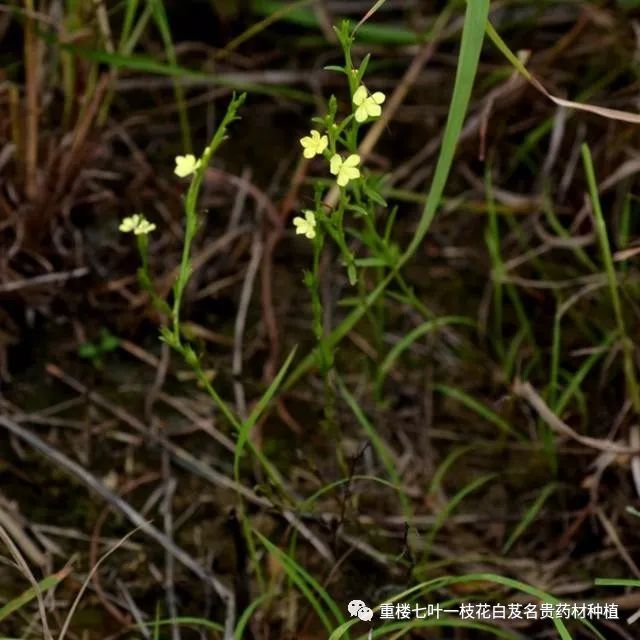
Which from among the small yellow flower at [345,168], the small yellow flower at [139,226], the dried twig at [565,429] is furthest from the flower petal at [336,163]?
the dried twig at [565,429]

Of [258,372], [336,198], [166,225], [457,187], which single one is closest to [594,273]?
[457,187]

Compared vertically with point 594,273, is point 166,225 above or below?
above

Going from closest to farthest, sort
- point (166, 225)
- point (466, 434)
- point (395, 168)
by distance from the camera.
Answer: point (466, 434) < point (166, 225) < point (395, 168)

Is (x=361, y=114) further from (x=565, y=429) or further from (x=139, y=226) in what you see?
(x=565, y=429)

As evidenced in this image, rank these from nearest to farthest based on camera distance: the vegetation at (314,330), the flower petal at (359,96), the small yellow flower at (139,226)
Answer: the flower petal at (359,96) → the small yellow flower at (139,226) → the vegetation at (314,330)

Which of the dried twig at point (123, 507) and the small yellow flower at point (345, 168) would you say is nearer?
the small yellow flower at point (345, 168)

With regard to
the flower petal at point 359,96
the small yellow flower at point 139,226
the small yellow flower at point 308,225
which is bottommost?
the small yellow flower at point 139,226

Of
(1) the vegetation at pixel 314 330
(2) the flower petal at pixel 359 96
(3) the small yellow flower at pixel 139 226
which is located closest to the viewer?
(2) the flower petal at pixel 359 96

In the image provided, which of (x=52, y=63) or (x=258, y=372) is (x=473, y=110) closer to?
(x=258, y=372)

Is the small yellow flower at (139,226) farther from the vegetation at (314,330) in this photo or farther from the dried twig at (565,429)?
the dried twig at (565,429)
